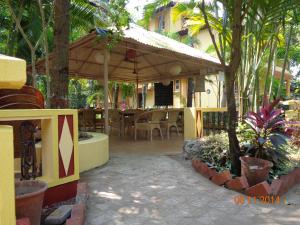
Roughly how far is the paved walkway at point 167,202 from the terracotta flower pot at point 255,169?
35cm

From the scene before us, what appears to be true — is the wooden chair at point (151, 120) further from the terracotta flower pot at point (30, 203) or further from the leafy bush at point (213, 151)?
the terracotta flower pot at point (30, 203)

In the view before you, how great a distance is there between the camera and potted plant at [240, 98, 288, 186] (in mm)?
3951

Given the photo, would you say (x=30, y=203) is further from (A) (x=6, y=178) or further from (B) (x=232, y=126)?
(B) (x=232, y=126)

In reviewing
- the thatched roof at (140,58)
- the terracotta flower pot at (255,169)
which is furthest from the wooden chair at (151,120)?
the terracotta flower pot at (255,169)

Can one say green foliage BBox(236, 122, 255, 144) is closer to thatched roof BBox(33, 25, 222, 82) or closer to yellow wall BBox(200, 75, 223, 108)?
thatched roof BBox(33, 25, 222, 82)

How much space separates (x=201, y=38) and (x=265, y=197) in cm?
1699

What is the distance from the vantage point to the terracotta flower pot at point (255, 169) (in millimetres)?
3912

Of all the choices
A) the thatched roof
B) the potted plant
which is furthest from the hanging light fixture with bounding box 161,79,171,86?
the potted plant

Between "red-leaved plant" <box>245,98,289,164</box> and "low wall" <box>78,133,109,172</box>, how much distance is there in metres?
2.55

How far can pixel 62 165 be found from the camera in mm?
3301

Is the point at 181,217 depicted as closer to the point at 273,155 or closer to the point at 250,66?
the point at 273,155

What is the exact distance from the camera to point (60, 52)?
16.0ft

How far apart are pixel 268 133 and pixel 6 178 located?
3.64 m

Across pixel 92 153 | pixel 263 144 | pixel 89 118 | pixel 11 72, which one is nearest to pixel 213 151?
pixel 263 144
